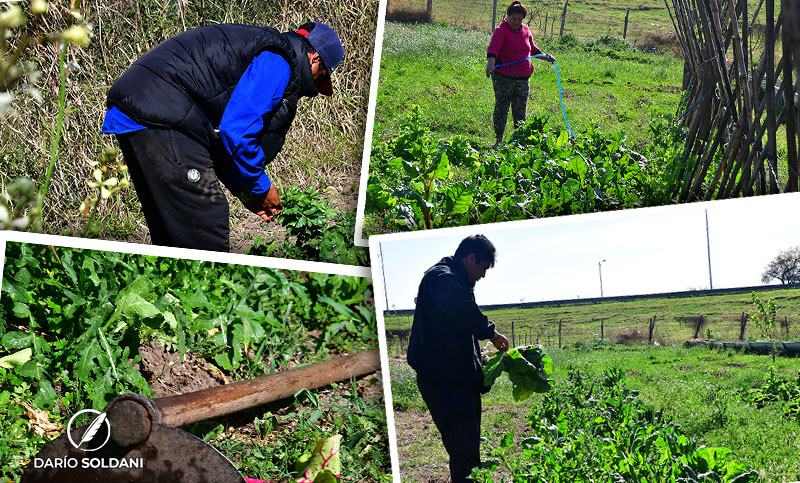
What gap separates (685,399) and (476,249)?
→ 1.05 m

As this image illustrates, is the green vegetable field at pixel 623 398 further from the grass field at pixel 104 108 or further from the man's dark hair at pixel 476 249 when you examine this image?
the grass field at pixel 104 108

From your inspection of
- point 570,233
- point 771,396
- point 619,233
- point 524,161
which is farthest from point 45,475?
point 524,161

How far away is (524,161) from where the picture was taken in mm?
4238

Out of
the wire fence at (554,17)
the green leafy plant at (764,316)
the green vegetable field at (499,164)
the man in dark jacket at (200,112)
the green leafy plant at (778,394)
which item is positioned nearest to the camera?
the green leafy plant at (764,316)

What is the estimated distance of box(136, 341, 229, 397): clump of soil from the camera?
2844 millimetres

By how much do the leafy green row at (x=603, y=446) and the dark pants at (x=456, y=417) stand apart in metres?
0.08

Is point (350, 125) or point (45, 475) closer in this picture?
point (45, 475)

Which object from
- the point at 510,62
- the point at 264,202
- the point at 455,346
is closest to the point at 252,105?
the point at 264,202

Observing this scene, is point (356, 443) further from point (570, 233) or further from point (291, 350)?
point (570, 233)

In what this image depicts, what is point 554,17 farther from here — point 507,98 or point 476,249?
point 476,249

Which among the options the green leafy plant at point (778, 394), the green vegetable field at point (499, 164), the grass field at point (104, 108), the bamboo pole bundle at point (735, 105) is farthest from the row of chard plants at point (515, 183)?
the green leafy plant at point (778, 394)

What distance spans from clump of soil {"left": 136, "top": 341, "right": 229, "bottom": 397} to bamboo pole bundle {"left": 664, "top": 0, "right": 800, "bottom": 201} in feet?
8.54

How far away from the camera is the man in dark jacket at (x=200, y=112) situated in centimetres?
287

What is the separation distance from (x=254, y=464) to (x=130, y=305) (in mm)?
792
